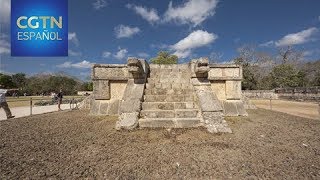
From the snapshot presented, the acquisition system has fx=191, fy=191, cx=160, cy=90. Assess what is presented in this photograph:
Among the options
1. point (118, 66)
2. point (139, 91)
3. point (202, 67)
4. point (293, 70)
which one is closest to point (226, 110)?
point (202, 67)

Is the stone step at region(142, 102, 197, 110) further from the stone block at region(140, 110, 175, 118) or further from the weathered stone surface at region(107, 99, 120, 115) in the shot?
the weathered stone surface at region(107, 99, 120, 115)

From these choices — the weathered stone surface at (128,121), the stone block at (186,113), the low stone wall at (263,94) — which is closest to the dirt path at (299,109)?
the stone block at (186,113)

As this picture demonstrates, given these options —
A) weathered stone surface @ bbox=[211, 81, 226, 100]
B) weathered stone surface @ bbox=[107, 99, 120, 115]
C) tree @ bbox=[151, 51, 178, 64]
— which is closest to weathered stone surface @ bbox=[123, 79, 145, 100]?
weathered stone surface @ bbox=[107, 99, 120, 115]

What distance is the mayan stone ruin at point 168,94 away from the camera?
4.98 metres

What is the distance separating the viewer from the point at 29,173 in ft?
8.68

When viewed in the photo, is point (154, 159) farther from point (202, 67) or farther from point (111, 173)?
point (202, 67)

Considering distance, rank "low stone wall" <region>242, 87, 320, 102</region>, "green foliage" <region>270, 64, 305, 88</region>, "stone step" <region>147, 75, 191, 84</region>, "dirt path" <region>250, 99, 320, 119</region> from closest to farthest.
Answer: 1. "stone step" <region>147, 75, 191, 84</region>
2. "dirt path" <region>250, 99, 320, 119</region>
3. "low stone wall" <region>242, 87, 320, 102</region>
4. "green foliage" <region>270, 64, 305, 88</region>

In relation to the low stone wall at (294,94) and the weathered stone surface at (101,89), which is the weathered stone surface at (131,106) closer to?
the weathered stone surface at (101,89)

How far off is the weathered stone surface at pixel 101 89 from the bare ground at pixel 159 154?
75.8 inches

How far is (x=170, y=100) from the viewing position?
233 inches

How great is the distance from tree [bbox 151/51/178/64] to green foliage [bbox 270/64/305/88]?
19.2 metres

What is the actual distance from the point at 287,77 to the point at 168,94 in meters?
36.3

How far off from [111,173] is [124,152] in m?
0.79

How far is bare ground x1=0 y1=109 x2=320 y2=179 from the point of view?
8.87 feet
